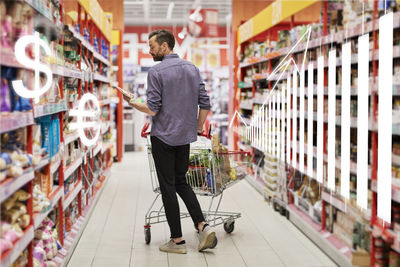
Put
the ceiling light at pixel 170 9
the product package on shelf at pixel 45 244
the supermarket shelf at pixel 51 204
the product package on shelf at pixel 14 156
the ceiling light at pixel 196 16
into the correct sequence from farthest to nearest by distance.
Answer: the ceiling light at pixel 170 9 < the ceiling light at pixel 196 16 < the product package on shelf at pixel 45 244 < the supermarket shelf at pixel 51 204 < the product package on shelf at pixel 14 156

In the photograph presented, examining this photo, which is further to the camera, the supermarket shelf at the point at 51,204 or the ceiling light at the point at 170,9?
the ceiling light at the point at 170,9

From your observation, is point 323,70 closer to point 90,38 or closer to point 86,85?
point 86,85

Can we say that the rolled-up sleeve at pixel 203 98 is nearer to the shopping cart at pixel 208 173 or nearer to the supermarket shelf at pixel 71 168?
the shopping cart at pixel 208 173

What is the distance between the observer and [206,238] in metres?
4.00

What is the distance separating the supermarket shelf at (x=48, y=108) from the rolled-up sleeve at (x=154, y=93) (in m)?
0.58

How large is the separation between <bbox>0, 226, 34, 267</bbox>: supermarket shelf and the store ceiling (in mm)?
13395

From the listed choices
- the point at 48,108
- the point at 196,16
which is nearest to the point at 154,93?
the point at 48,108

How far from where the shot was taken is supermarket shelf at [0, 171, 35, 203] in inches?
86.9

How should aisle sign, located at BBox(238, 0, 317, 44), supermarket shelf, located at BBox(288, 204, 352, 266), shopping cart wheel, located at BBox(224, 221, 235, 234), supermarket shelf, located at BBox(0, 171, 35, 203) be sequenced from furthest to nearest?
1. aisle sign, located at BBox(238, 0, 317, 44)
2. shopping cart wheel, located at BBox(224, 221, 235, 234)
3. supermarket shelf, located at BBox(288, 204, 352, 266)
4. supermarket shelf, located at BBox(0, 171, 35, 203)

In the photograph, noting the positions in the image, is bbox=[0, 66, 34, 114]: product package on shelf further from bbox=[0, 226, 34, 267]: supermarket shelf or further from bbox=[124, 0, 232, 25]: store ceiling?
bbox=[124, 0, 232, 25]: store ceiling

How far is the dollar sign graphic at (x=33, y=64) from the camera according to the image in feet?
8.36

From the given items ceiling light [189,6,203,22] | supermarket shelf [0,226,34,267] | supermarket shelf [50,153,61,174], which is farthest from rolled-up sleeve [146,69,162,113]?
ceiling light [189,6,203,22]

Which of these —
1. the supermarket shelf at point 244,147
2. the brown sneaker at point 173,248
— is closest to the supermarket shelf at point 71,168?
the brown sneaker at point 173,248

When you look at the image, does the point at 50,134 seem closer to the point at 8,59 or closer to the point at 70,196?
the point at 70,196
